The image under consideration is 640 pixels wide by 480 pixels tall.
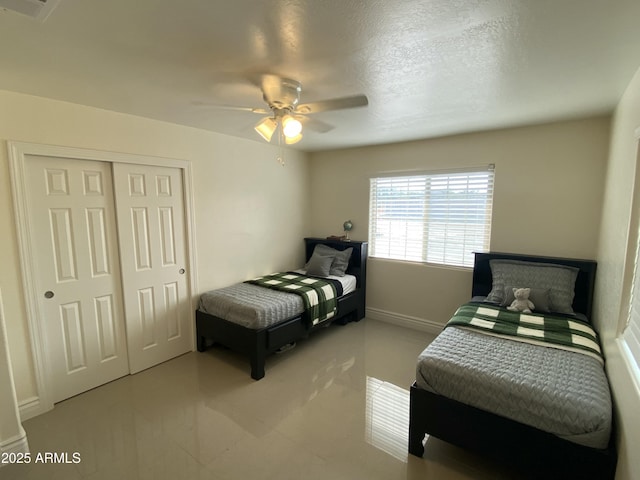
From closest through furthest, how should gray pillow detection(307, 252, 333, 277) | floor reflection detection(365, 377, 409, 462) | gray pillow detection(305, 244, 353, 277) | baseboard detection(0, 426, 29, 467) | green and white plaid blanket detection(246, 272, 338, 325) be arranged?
baseboard detection(0, 426, 29, 467) < floor reflection detection(365, 377, 409, 462) < green and white plaid blanket detection(246, 272, 338, 325) < gray pillow detection(307, 252, 333, 277) < gray pillow detection(305, 244, 353, 277)

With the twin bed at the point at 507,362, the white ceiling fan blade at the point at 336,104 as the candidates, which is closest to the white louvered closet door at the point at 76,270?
the twin bed at the point at 507,362

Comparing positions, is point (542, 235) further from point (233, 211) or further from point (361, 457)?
point (233, 211)

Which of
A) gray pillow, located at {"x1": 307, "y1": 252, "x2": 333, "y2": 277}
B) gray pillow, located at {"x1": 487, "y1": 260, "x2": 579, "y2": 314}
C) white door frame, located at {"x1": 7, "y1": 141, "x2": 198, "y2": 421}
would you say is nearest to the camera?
white door frame, located at {"x1": 7, "y1": 141, "x2": 198, "y2": 421}

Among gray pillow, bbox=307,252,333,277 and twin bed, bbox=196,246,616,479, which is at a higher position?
gray pillow, bbox=307,252,333,277

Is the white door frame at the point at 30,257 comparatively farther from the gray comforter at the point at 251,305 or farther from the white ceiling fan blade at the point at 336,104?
the white ceiling fan blade at the point at 336,104

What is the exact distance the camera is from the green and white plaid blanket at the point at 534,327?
2111mm

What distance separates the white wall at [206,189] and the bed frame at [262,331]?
470mm

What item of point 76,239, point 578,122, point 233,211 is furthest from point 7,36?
point 578,122

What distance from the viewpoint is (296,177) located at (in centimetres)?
451

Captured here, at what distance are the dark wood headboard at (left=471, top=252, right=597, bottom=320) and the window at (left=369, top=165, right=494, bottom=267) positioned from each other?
9.8 inches

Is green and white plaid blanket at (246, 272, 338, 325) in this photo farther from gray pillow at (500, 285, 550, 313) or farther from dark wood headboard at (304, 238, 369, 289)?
gray pillow at (500, 285, 550, 313)

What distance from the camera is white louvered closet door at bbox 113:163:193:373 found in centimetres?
279

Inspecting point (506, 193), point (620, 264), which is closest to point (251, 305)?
point (620, 264)

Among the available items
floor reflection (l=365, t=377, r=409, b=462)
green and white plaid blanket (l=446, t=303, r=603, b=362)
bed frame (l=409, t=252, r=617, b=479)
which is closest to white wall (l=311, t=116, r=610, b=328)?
green and white plaid blanket (l=446, t=303, r=603, b=362)
